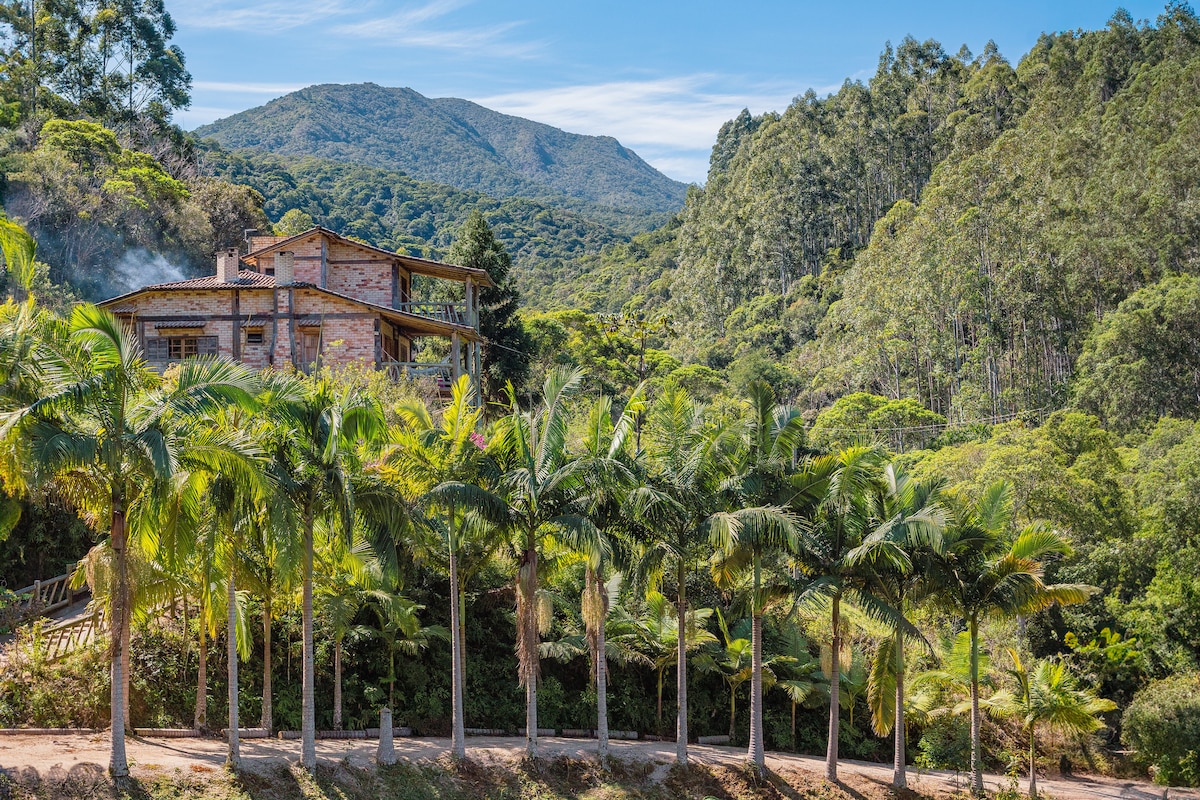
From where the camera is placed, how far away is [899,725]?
2348cm

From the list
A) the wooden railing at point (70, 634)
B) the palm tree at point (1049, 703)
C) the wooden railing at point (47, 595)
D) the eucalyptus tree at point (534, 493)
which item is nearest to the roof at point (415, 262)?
the wooden railing at point (47, 595)

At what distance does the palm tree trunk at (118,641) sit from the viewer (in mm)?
16469

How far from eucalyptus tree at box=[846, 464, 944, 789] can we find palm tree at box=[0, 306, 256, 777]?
1285 cm

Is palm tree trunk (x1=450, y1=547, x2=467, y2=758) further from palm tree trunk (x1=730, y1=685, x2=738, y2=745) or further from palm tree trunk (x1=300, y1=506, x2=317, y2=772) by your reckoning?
palm tree trunk (x1=730, y1=685, x2=738, y2=745)

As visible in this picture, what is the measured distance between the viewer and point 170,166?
6456 cm

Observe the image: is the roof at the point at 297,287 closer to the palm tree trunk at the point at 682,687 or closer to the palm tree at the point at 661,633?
the palm tree at the point at 661,633

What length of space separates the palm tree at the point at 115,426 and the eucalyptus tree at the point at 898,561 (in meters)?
12.8

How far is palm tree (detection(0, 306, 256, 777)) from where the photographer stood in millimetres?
15703

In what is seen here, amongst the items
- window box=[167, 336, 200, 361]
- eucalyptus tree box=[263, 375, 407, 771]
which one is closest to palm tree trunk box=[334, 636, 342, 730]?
eucalyptus tree box=[263, 375, 407, 771]

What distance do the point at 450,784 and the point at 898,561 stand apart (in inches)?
386

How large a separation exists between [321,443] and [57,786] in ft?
21.3

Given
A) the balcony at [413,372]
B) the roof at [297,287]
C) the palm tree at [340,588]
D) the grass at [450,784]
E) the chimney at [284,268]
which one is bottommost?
the grass at [450,784]

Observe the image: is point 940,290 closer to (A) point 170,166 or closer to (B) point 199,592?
(A) point 170,166

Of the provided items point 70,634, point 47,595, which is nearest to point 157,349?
point 47,595
